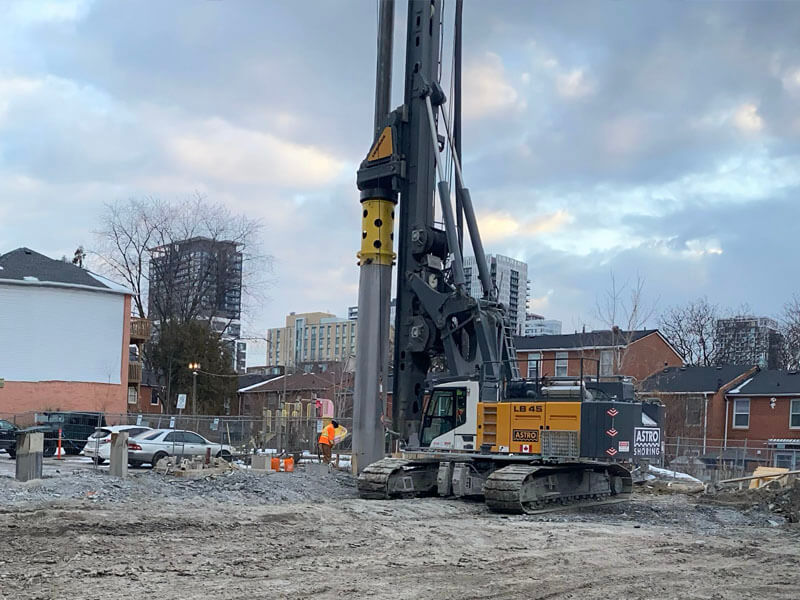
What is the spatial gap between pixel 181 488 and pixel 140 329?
36647mm

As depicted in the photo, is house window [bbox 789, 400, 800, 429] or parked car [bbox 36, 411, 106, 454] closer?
parked car [bbox 36, 411, 106, 454]

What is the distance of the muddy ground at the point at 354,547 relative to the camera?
407 inches

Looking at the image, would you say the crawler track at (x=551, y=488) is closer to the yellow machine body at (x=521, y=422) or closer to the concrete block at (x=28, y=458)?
the yellow machine body at (x=521, y=422)

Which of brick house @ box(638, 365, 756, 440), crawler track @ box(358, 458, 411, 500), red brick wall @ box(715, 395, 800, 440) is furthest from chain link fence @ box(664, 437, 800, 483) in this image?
crawler track @ box(358, 458, 411, 500)

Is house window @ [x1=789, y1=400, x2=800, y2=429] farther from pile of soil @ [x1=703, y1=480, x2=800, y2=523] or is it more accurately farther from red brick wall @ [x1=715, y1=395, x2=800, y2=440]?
pile of soil @ [x1=703, y1=480, x2=800, y2=523]

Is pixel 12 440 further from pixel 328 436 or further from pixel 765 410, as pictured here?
pixel 765 410

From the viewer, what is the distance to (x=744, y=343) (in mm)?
76688

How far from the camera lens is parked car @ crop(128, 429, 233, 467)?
1141 inches

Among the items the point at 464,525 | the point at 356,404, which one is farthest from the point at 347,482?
the point at 464,525

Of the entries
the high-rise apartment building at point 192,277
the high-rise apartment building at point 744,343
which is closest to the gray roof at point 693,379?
the high-rise apartment building at point 744,343

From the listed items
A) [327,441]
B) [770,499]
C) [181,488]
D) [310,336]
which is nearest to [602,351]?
[327,441]

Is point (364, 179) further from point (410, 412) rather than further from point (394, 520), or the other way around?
point (394, 520)

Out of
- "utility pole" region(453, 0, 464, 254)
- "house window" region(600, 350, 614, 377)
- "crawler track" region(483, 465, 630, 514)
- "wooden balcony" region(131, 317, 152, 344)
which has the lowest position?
"crawler track" region(483, 465, 630, 514)

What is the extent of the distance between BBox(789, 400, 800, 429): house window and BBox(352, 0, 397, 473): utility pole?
29.2 m
